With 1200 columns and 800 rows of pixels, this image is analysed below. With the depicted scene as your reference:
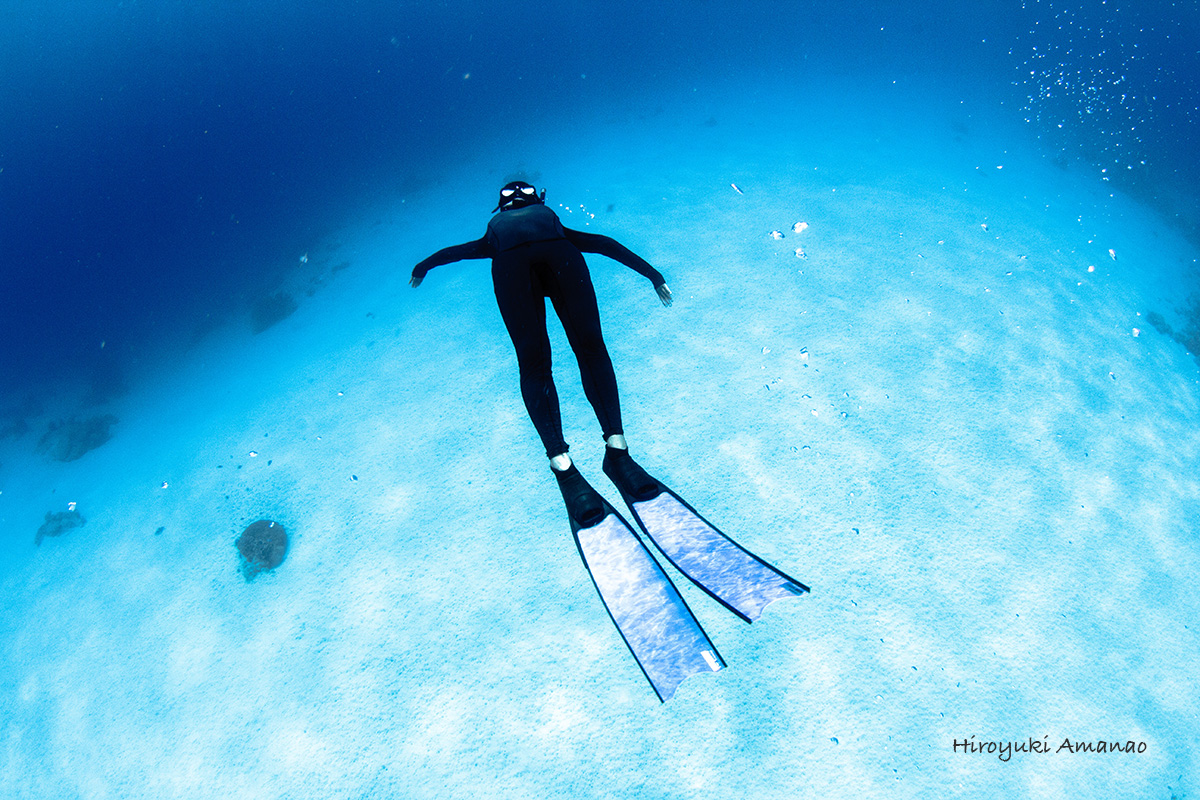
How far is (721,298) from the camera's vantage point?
8039 mm

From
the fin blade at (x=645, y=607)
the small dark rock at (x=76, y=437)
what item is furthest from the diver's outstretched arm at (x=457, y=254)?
the small dark rock at (x=76, y=437)

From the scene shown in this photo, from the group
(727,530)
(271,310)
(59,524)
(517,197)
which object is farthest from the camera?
(271,310)

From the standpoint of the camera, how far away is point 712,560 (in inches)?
147

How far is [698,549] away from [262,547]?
21.9ft

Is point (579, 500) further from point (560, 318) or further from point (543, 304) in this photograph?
point (543, 304)

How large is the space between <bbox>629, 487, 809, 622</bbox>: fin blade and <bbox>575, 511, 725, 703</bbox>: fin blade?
0.22 meters

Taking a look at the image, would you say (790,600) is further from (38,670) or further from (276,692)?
(38,670)

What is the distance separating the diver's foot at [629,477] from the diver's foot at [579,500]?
0.23 metres

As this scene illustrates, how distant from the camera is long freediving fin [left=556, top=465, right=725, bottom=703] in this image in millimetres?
3547

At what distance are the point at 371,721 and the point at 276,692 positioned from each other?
4.94 ft

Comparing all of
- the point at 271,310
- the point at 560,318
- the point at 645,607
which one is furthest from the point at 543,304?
the point at 271,310

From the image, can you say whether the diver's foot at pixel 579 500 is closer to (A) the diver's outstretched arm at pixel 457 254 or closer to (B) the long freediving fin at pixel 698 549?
(B) the long freediving fin at pixel 698 549

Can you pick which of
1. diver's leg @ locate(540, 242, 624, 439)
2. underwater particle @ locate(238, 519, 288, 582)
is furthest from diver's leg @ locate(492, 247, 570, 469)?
underwater particle @ locate(238, 519, 288, 582)

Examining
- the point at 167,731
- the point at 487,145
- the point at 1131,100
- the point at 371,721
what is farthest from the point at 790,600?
the point at 1131,100
